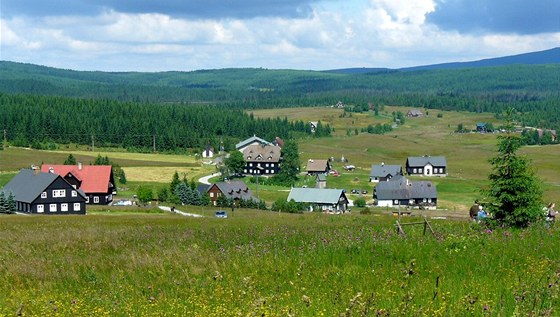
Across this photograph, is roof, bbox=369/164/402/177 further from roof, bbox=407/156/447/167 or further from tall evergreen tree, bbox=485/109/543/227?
tall evergreen tree, bbox=485/109/543/227

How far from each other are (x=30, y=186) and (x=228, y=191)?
94.7ft

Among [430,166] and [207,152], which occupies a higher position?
[207,152]

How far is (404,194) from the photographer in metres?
107

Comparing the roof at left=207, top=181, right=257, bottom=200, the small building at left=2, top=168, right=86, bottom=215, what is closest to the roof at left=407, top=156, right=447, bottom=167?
the roof at left=207, top=181, right=257, bottom=200

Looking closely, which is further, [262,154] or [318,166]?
[262,154]

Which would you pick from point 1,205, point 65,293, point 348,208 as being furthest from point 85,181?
point 65,293

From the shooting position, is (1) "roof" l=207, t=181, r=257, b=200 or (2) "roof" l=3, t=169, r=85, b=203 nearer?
(2) "roof" l=3, t=169, r=85, b=203

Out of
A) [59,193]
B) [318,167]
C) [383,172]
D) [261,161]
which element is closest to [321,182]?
[383,172]

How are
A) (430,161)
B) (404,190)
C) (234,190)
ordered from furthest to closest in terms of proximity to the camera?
(430,161) < (404,190) < (234,190)

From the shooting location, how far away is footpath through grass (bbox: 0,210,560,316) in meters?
10.2

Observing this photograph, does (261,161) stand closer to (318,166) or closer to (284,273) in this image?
(318,166)

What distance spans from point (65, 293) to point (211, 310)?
13.0ft

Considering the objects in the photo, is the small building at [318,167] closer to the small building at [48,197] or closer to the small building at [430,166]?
the small building at [430,166]

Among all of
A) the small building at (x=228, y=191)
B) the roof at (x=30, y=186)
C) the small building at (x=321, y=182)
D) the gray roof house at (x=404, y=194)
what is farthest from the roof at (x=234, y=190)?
the roof at (x=30, y=186)
